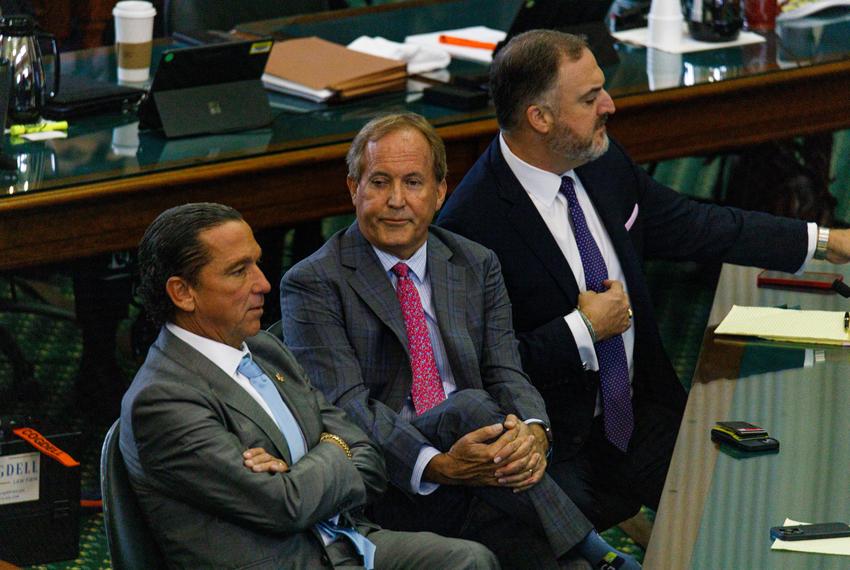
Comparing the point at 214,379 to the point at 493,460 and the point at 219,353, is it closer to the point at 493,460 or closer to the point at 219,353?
the point at 219,353

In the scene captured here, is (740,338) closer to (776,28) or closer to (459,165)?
Result: (459,165)

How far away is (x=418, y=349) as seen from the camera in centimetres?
265

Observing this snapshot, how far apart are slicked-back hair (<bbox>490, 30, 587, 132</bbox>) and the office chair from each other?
1273 millimetres

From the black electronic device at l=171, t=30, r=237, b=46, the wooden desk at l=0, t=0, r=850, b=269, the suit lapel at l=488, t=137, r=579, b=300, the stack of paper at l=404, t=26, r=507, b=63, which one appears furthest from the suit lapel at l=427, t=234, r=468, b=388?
the stack of paper at l=404, t=26, r=507, b=63

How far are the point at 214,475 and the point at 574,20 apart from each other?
2554mm

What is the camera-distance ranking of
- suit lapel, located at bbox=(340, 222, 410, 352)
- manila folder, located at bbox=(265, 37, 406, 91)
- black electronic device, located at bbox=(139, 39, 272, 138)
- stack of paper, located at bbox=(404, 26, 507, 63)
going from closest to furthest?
suit lapel, located at bbox=(340, 222, 410, 352) < black electronic device, located at bbox=(139, 39, 272, 138) < manila folder, located at bbox=(265, 37, 406, 91) < stack of paper, located at bbox=(404, 26, 507, 63)

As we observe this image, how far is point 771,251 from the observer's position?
3.22m

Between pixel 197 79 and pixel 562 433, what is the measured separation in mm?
1384

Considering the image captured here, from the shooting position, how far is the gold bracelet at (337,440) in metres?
2.34

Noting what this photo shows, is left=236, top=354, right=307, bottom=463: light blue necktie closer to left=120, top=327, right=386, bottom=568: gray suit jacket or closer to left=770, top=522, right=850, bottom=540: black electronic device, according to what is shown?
left=120, top=327, right=386, bottom=568: gray suit jacket

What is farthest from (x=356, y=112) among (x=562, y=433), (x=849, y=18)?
(x=849, y=18)

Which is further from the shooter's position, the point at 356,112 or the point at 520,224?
the point at 356,112

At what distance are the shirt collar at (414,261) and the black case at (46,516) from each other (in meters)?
0.95

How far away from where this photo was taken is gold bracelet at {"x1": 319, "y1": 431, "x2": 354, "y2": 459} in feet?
7.68
